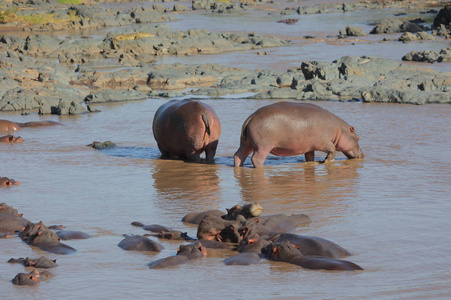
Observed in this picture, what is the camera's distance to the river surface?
19.9 ft

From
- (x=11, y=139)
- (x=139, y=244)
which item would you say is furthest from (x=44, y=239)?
(x=11, y=139)

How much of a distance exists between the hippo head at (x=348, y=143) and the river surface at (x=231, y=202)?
0.16 m

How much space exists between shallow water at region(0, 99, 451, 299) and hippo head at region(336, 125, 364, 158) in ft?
0.65

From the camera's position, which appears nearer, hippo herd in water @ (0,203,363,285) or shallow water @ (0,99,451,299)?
shallow water @ (0,99,451,299)

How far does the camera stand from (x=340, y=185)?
1010cm

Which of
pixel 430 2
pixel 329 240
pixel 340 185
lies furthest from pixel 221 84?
pixel 430 2

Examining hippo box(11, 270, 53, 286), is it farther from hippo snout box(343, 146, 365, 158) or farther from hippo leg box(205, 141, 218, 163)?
hippo snout box(343, 146, 365, 158)

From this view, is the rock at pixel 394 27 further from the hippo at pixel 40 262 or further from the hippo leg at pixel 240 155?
the hippo at pixel 40 262

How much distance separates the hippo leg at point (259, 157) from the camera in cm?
1099

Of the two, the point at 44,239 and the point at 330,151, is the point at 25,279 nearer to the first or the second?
the point at 44,239

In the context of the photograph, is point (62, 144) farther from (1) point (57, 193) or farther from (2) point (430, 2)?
(2) point (430, 2)

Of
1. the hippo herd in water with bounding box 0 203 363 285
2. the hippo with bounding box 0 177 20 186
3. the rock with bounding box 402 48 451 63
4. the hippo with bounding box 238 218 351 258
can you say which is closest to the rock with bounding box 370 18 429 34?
the rock with bounding box 402 48 451 63

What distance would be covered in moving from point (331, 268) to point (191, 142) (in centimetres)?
557

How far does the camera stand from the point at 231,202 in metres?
9.22
